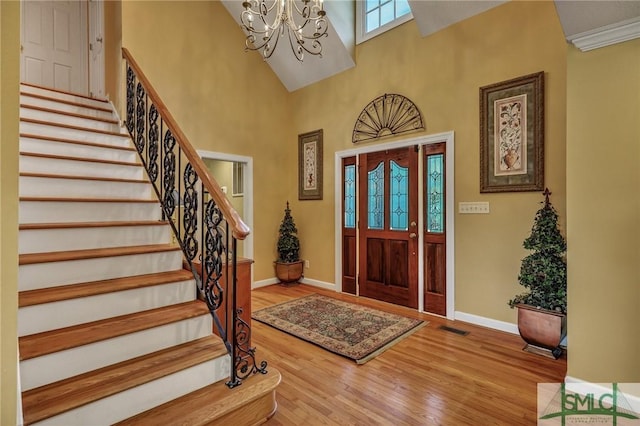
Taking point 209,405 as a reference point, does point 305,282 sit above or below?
below

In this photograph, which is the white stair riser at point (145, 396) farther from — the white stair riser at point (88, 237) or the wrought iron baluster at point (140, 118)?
the wrought iron baluster at point (140, 118)

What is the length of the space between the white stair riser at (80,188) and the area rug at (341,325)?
1877mm

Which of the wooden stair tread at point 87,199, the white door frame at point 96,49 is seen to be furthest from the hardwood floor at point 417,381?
the white door frame at point 96,49

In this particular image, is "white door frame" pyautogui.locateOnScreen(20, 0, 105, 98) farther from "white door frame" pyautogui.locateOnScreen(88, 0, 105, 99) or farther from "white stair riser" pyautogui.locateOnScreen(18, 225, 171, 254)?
"white stair riser" pyautogui.locateOnScreen(18, 225, 171, 254)

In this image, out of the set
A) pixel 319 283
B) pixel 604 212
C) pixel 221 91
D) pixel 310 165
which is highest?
pixel 221 91

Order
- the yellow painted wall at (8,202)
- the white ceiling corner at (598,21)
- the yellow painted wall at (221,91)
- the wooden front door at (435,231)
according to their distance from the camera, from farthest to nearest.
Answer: the yellow painted wall at (221,91) → the wooden front door at (435,231) → the white ceiling corner at (598,21) → the yellow painted wall at (8,202)

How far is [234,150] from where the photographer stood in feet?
16.3

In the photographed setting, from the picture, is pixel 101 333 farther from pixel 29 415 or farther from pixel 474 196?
pixel 474 196

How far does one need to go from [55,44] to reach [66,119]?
2022mm

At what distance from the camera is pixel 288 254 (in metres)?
5.30

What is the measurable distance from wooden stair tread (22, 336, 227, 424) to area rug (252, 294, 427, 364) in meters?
1.29

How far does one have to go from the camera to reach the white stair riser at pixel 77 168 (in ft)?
8.61

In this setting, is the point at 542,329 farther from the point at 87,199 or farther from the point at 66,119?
the point at 66,119

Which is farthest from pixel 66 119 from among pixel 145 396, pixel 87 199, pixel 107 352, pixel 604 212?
pixel 604 212
